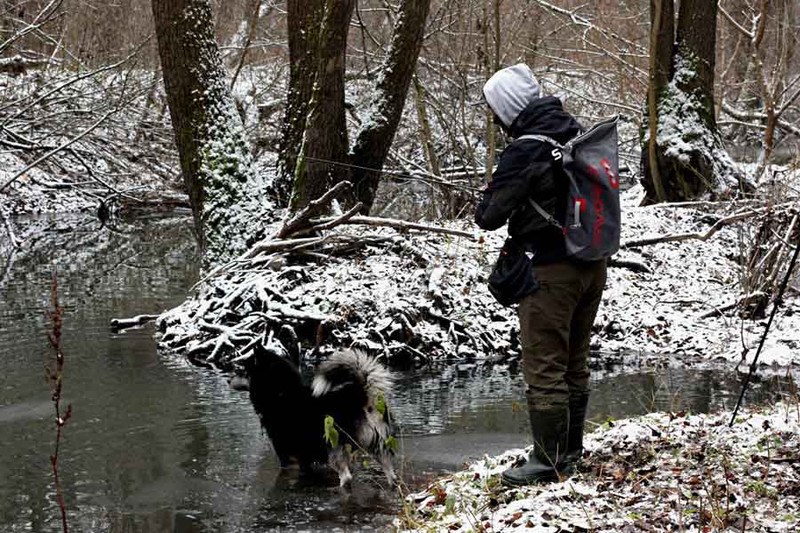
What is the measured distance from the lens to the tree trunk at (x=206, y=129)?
10.5 metres

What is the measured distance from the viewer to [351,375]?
18.8 ft

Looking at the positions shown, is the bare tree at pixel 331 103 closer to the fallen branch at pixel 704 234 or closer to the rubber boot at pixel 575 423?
the fallen branch at pixel 704 234

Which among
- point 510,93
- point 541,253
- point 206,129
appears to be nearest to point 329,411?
point 541,253

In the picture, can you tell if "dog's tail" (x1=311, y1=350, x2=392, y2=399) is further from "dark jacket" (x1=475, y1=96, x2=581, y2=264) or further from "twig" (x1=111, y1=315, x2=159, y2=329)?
"twig" (x1=111, y1=315, x2=159, y2=329)

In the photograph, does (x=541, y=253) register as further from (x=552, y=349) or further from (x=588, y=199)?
(x=552, y=349)

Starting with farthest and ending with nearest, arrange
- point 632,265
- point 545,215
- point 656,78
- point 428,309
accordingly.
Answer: point 656,78
point 632,265
point 428,309
point 545,215

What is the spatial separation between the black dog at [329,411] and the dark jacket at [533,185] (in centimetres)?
140

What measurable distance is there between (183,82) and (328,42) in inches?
70.2

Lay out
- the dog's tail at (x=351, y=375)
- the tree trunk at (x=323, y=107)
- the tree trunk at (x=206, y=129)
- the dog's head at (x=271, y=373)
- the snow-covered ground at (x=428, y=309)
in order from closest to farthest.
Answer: the dog's tail at (x=351, y=375), the dog's head at (x=271, y=373), the snow-covered ground at (x=428, y=309), the tree trunk at (x=206, y=129), the tree trunk at (x=323, y=107)

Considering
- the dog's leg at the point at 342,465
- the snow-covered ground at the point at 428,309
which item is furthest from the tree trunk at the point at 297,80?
the dog's leg at the point at 342,465

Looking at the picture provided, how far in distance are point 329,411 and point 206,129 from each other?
5.72 meters

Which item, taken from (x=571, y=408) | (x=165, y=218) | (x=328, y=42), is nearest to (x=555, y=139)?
(x=571, y=408)

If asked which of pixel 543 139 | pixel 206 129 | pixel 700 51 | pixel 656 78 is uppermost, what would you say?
pixel 700 51

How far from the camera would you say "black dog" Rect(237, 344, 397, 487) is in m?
5.75
